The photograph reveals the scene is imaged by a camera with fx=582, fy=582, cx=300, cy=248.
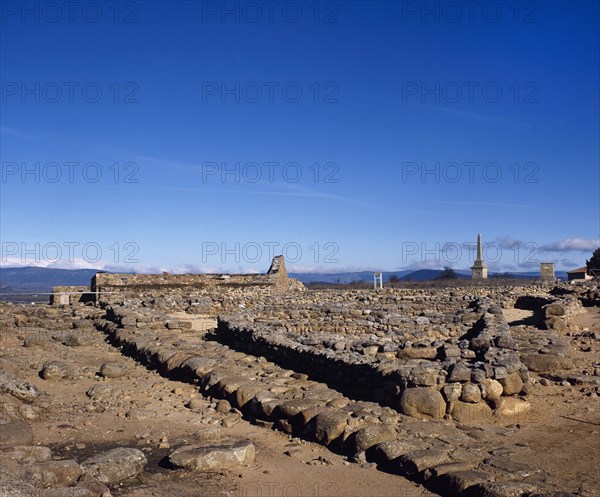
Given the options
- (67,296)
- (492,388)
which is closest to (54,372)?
(492,388)

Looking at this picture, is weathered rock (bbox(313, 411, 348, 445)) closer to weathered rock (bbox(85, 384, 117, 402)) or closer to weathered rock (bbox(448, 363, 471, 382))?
weathered rock (bbox(448, 363, 471, 382))

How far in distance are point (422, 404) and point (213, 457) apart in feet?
8.68

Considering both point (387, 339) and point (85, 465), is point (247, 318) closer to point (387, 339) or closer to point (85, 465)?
point (387, 339)

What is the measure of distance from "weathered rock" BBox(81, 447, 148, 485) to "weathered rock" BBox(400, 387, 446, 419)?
3.06 meters

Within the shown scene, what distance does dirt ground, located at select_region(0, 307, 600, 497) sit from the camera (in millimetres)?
5230

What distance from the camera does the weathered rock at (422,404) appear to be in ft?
22.7

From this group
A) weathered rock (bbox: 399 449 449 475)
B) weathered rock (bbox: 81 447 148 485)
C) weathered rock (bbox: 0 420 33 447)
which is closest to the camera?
weathered rock (bbox: 81 447 148 485)

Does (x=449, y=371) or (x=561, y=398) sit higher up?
(x=449, y=371)

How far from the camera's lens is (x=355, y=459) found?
18.9ft

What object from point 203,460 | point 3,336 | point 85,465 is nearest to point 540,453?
point 203,460

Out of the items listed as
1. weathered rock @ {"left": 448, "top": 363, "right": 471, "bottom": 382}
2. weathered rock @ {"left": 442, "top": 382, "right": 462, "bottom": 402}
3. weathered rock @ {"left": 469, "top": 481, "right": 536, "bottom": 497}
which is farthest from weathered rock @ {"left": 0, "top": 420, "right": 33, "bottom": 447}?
weathered rock @ {"left": 448, "top": 363, "right": 471, "bottom": 382}

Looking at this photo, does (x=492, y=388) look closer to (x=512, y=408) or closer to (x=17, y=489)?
(x=512, y=408)

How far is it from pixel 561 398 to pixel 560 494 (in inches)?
165

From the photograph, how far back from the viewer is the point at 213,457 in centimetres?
561
